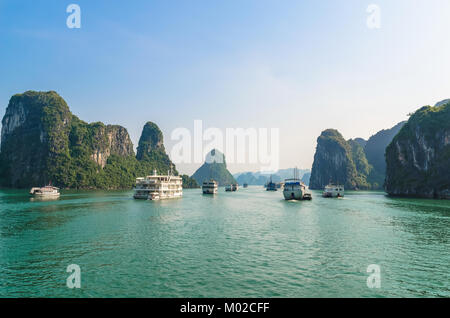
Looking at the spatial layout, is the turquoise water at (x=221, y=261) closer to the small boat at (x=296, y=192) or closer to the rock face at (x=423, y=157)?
the small boat at (x=296, y=192)

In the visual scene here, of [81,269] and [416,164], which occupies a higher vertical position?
[416,164]

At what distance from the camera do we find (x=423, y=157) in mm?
113062

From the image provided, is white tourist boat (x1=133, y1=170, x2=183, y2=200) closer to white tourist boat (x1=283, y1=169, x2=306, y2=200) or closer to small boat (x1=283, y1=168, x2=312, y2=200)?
white tourist boat (x1=283, y1=169, x2=306, y2=200)

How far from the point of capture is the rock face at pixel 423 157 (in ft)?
330

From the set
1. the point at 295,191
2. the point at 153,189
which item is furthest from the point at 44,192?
the point at 295,191

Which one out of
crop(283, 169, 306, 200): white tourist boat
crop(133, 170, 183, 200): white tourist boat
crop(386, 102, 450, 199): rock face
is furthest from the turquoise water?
crop(386, 102, 450, 199): rock face

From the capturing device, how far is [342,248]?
25141 millimetres

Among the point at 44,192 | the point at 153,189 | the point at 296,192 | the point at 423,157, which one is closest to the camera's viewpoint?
the point at 153,189

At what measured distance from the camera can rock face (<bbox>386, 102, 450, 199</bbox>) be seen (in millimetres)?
100562

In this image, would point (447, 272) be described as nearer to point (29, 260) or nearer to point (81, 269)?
point (81, 269)

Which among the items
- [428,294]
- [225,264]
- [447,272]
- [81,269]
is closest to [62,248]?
[81,269]

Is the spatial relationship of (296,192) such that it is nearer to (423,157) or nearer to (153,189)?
(153,189)

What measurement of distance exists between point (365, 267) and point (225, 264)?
35.7 ft
